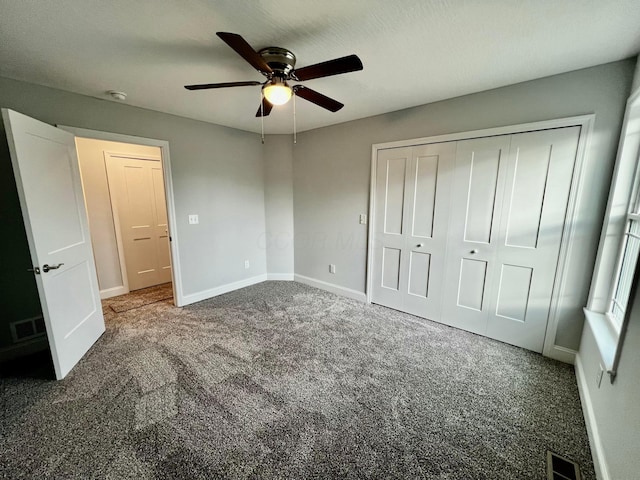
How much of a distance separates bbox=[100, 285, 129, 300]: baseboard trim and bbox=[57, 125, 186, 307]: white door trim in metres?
1.14

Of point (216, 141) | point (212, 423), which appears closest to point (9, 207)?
point (216, 141)

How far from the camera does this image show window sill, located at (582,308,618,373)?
148 cm

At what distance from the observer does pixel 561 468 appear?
134 cm

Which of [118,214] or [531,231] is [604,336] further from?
[118,214]

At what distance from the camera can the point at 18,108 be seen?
2.15 metres

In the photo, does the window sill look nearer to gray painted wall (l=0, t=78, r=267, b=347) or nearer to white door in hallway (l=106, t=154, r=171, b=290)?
gray painted wall (l=0, t=78, r=267, b=347)

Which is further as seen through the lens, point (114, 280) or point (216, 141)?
point (114, 280)

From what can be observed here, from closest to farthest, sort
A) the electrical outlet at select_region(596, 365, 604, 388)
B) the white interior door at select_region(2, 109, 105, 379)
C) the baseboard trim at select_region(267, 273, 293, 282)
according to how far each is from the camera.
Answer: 1. the electrical outlet at select_region(596, 365, 604, 388)
2. the white interior door at select_region(2, 109, 105, 379)
3. the baseboard trim at select_region(267, 273, 293, 282)

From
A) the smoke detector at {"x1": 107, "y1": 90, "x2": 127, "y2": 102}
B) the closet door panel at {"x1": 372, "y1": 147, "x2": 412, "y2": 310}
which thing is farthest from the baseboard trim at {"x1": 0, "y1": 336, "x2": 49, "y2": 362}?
the closet door panel at {"x1": 372, "y1": 147, "x2": 412, "y2": 310}

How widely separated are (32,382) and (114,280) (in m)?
2.01

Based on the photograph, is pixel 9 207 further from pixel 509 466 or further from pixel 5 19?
pixel 509 466

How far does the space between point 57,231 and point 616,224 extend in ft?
14.1

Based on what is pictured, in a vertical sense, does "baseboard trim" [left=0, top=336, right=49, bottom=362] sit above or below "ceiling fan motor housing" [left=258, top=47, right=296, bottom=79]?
below

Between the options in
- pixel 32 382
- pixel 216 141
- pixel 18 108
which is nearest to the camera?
pixel 32 382
